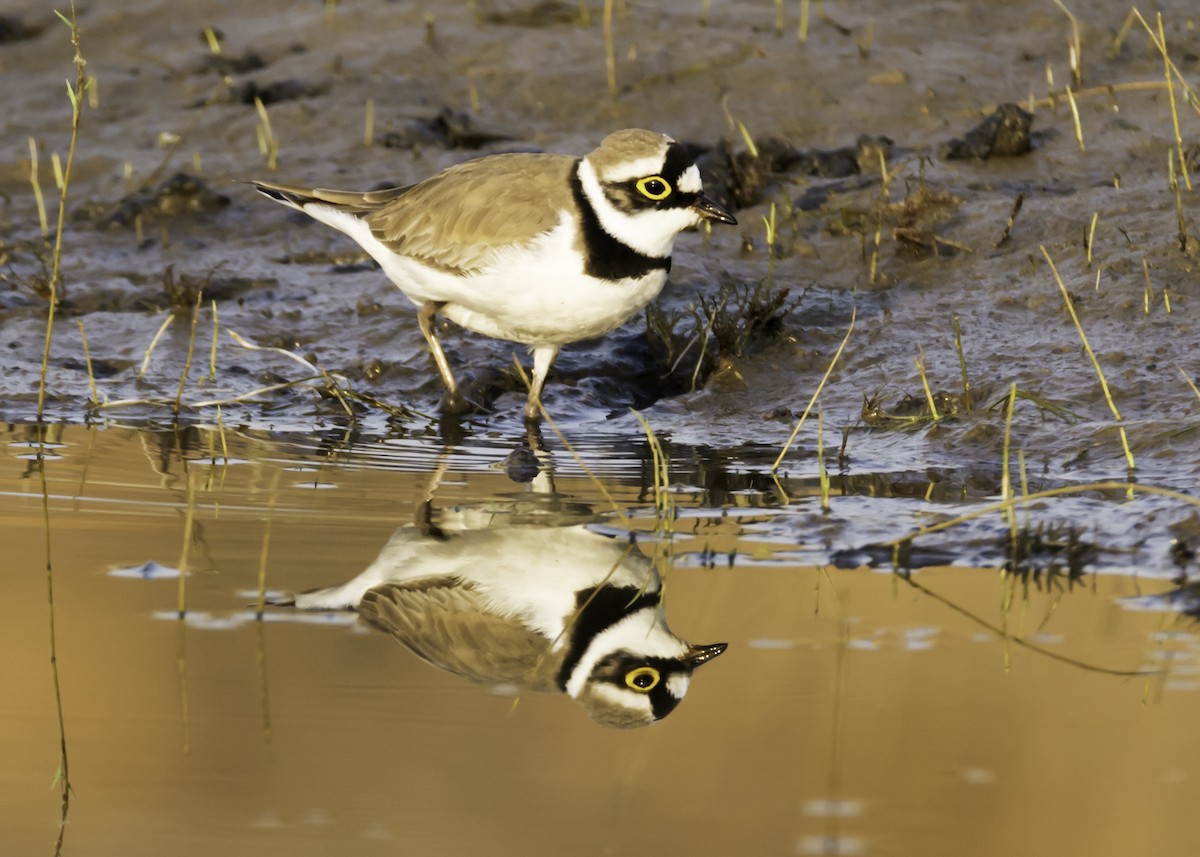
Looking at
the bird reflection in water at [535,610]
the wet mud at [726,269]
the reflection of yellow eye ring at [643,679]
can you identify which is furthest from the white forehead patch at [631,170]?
the reflection of yellow eye ring at [643,679]

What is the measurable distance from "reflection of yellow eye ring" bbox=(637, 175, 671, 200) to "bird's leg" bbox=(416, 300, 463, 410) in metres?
1.23

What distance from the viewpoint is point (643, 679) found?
12.7 ft

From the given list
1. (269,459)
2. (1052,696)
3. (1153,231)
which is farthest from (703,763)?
(1153,231)

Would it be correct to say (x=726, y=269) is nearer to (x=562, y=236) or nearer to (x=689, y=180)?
(x=689, y=180)

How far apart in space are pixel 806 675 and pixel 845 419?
119 inches

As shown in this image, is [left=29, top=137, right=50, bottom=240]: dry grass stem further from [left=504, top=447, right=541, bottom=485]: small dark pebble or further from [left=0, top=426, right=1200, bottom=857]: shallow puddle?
[left=0, top=426, right=1200, bottom=857]: shallow puddle

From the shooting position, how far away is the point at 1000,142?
357 inches

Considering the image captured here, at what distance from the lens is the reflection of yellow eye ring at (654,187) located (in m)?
6.24

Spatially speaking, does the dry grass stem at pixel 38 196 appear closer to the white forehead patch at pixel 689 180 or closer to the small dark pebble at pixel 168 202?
the small dark pebble at pixel 168 202

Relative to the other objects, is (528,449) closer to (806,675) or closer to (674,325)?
(674,325)

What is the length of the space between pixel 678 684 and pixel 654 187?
290cm

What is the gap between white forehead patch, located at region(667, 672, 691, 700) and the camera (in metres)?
3.80

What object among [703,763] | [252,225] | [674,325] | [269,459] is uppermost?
[252,225]

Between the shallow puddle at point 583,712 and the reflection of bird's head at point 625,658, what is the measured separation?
6cm
